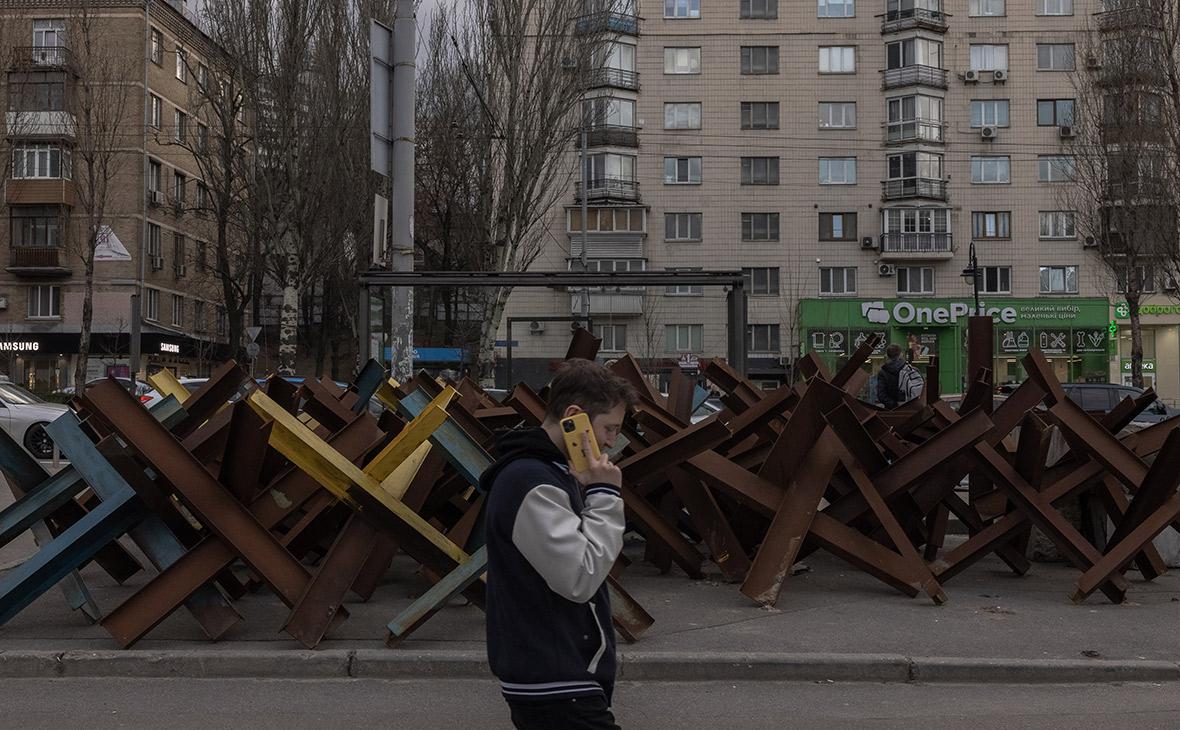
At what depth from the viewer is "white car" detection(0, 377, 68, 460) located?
21188 millimetres

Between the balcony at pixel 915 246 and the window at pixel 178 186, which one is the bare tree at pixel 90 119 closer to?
the window at pixel 178 186

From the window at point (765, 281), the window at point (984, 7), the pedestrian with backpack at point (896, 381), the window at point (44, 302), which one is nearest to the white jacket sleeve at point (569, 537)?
the pedestrian with backpack at point (896, 381)

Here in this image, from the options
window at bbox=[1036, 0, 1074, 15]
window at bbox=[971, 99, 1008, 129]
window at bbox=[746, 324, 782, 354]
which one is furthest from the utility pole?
window at bbox=[1036, 0, 1074, 15]

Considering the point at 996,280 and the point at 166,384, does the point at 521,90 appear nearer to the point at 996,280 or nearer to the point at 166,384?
the point at 166,384

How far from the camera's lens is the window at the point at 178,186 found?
54019 millimetres

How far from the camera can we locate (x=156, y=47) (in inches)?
2003

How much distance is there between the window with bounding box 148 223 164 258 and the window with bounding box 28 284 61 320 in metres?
4.27

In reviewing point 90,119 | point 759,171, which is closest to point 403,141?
point 90,119

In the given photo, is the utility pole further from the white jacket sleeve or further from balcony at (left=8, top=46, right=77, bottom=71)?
balcony at (left=8, top=46, right=77, bottom=71)

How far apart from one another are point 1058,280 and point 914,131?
373 inches

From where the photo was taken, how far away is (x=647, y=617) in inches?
248

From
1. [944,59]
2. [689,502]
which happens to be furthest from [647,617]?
[944,59]

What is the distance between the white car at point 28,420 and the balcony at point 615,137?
32513 mm

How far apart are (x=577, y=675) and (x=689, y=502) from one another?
16.1 ft
